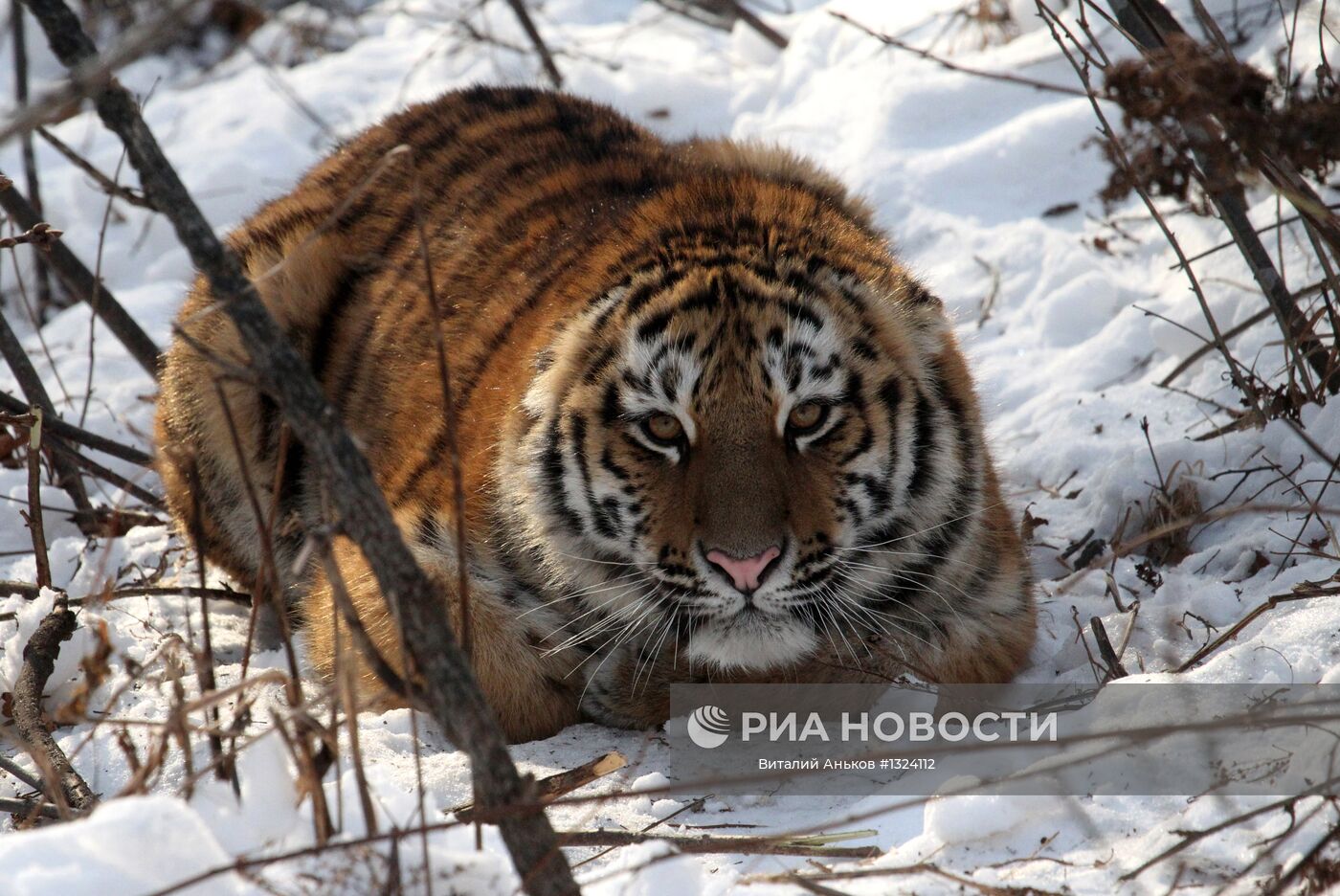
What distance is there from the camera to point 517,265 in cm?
362

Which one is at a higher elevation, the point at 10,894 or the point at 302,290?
the point at 302,290

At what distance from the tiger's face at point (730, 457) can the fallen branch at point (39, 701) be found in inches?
41.9

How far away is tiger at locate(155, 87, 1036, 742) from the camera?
282cm

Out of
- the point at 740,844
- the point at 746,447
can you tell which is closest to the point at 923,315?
the point at 746,447

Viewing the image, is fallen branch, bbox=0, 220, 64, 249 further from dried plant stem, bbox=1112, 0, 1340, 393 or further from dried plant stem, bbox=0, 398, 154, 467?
dried plant stem, bbox=1112, 0, 1340, 393

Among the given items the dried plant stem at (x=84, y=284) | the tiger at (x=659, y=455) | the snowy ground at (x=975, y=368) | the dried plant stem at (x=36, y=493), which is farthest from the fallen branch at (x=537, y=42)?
the dried plant stem at (x=36, y=493)

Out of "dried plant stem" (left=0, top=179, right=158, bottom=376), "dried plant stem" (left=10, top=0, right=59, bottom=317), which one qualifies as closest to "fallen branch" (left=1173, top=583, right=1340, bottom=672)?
"dried plant stem" (left=0, top=179, right=158, bottom=376)

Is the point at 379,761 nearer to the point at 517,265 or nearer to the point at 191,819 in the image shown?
the point at 191,819

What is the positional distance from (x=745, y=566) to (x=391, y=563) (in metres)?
1.14

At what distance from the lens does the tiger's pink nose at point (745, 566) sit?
107 inches

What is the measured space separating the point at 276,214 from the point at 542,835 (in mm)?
2926

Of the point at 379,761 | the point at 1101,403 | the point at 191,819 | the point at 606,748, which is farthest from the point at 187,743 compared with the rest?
the point at 1101,403

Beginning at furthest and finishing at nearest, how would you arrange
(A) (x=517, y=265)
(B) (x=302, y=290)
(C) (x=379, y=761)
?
(B) (x=302, y=290)
(A) (x=517, y=265)
(C) (x=379, y=761)

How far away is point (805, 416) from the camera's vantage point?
9.30 feet
